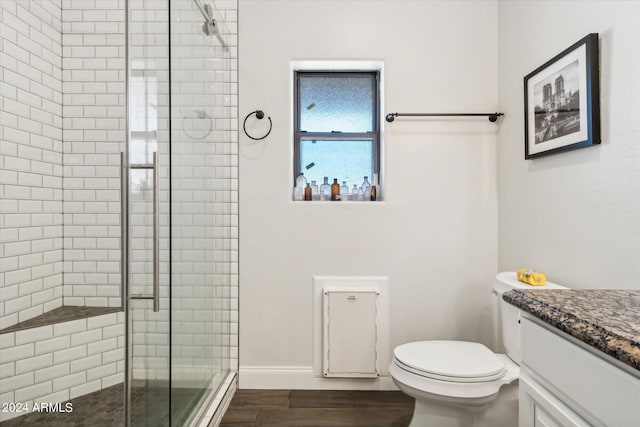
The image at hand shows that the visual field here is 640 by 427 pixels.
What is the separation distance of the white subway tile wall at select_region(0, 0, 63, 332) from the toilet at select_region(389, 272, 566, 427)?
6.39 ft

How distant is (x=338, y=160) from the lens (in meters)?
2.34

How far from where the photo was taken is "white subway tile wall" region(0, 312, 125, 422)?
5.54 feet

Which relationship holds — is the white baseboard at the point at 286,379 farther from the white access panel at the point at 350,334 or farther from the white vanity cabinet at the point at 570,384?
the white vanity cabinet at the point at 570,384

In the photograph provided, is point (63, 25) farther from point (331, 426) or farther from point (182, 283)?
point (331, 426)

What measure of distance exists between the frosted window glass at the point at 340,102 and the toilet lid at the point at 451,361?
144 centimetres

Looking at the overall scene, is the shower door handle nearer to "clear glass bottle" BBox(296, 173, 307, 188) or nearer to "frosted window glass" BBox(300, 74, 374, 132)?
"clear glass bottle" BBox(296, 173, 307, 188)

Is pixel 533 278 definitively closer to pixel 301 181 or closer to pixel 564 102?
pixel 564 102

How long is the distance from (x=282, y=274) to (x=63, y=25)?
2.05 meters

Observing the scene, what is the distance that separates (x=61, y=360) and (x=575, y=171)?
2.67 meters

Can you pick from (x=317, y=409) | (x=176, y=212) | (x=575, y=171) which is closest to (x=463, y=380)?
(x=317, y=409)

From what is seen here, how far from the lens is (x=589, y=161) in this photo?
138cm

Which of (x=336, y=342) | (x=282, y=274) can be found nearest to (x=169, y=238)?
(x=282, y=274)

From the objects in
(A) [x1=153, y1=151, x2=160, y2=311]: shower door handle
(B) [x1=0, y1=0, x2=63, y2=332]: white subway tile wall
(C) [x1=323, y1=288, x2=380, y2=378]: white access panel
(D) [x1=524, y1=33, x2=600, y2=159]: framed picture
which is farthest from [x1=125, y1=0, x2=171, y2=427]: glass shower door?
(D) [x1=524, y1=33, x2=600, y2=159]: framed picture

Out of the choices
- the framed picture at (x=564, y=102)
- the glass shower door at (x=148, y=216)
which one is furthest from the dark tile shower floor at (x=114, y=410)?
the framed picture at (x=564, y=102)
